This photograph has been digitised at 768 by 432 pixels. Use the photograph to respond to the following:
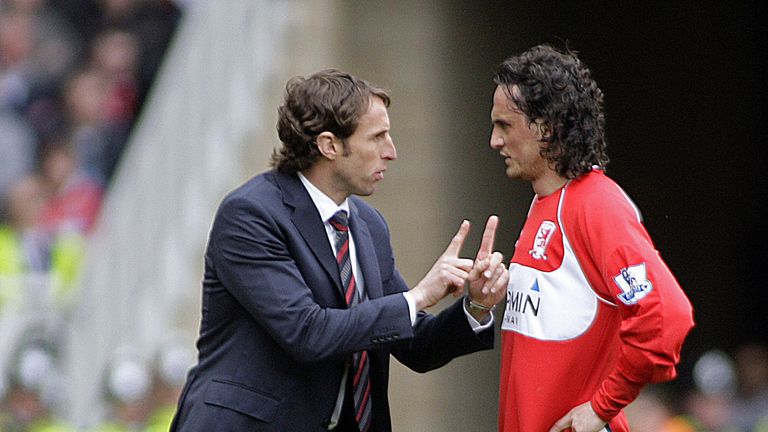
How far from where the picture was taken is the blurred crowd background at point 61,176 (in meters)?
6.03

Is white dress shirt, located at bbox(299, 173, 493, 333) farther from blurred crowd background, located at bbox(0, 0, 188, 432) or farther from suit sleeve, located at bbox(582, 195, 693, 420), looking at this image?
blurred crowd background, located at bbox(0, 0, 188, 432)

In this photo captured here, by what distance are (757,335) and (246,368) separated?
248 inches

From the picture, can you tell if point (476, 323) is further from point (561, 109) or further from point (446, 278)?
point (561, 109)

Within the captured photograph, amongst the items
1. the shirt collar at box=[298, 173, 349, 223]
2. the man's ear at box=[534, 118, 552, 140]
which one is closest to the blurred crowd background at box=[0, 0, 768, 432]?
the shirt collar at box=[298, 173, 349, 223]

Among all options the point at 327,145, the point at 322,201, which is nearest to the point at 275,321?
the point at 322,201

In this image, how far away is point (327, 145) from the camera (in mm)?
3156

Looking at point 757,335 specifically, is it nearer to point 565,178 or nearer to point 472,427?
point 472,427

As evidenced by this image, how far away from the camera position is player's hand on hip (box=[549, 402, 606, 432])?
9.12ft

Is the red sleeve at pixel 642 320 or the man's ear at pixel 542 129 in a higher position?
the man's ear at pixel 542 129

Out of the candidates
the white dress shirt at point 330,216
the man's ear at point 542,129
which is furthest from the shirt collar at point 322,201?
the man's ear at point 542,129

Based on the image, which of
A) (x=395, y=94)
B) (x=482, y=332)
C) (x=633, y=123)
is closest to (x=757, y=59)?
(x=633, y=123)

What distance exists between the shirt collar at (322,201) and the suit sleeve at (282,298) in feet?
0.47

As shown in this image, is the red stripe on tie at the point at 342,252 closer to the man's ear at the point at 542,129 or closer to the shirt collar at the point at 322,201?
the shirt collar at the point at 322,201

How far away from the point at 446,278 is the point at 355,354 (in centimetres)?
38
